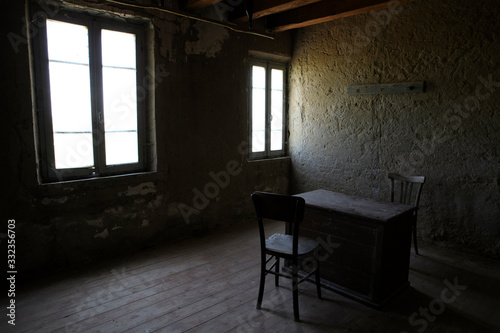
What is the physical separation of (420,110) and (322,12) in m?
1.63

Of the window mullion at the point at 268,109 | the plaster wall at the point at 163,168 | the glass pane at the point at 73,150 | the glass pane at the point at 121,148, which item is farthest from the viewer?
the window mullion at the point at 268,109

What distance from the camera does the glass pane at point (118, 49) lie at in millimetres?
3392

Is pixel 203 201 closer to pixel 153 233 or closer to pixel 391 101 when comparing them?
pixel 153 233

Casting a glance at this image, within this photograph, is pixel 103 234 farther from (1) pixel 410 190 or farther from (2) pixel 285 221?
(1) pixel 410 190

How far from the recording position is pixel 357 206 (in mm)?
2867

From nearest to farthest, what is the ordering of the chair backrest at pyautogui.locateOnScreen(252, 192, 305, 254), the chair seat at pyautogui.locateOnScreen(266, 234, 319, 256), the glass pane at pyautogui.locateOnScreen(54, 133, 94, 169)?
the chair backrest at pyautogui.locateOnScreen(252, 192, 305, 254), the chair seat at pyautogui.locateOnScreen(266, 234, 319, 256), the glass pane at pyautogui.locateOnScreen(54, 133, 94, 169)

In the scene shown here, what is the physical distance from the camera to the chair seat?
8.10 feet

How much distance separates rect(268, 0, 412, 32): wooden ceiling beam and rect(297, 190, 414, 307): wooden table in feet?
7.13

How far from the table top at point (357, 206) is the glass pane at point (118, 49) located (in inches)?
90.0

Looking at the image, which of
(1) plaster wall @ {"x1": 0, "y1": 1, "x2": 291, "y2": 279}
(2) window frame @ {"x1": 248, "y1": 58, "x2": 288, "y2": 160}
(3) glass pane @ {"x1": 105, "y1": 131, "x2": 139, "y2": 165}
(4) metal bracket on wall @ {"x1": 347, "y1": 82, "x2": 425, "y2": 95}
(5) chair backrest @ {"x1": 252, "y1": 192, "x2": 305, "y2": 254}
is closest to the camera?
(5) chair backrest @ {"x1": 252, "y1": 192, "x2": 305, "y2": 254}

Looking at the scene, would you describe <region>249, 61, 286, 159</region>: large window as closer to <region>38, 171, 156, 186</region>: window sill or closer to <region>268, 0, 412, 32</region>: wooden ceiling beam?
<region>268, 0, 412, 32</region>: wooden ceiling beam

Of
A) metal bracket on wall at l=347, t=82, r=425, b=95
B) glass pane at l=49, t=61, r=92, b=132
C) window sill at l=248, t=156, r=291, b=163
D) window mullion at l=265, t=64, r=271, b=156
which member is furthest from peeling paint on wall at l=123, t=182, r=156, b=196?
metal bracket on wall at l=347, t=82, r=425, b=95

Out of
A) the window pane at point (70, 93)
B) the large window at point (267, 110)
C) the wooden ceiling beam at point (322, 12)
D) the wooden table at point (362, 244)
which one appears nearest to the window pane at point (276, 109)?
the large window at point (267, 110)

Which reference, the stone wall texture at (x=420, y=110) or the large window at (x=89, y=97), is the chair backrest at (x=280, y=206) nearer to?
the large window at (x=89, y=97)
